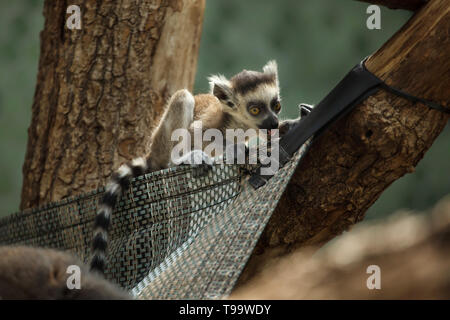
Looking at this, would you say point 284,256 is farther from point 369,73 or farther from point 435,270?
point 435,270

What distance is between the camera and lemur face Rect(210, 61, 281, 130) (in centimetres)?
243

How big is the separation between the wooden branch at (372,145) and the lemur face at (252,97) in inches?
34.1

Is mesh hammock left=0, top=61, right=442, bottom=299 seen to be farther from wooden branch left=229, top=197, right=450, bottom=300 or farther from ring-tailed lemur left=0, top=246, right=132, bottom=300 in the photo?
wooden branch left=229, top=197, right=450, bottom=300

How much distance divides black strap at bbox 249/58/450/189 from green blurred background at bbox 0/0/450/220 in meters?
4.09

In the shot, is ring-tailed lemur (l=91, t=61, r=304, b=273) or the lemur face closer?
ring-tailed lemur (l=91, t=61, r=304, b=273)

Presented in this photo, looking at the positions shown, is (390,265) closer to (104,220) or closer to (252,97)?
(104,220)

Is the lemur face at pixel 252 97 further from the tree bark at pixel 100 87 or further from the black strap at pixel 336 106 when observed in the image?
the black strap at pixel 336 106

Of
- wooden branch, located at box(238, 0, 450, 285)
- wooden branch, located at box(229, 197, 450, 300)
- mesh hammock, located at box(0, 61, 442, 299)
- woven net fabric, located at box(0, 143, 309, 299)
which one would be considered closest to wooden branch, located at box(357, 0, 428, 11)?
wooden branch, located at box(238, 0, 450, 285)

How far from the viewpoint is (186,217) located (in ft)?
5.04

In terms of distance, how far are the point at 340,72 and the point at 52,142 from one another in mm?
4109

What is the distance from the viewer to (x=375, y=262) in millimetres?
887

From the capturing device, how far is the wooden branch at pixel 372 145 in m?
1.43

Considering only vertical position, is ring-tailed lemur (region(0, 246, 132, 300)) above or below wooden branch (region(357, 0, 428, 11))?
below
